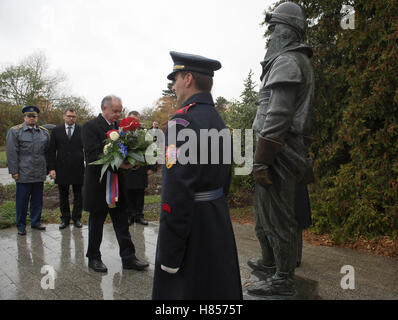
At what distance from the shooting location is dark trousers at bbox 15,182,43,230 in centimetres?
571

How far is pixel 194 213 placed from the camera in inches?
84.0

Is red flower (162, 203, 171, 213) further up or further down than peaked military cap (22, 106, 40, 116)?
further down

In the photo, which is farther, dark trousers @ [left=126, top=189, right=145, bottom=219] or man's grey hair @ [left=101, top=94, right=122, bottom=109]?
dark trousers @ [left=126, top=189, right=145, bottom=219]

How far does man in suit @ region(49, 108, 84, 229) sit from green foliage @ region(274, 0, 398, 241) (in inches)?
190

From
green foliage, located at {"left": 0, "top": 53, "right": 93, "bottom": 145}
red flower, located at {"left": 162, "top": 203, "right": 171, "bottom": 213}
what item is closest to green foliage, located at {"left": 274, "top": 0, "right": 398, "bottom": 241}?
red flower, located at {"left": 162, "top": 203, "right": 171, "bottom": 213}

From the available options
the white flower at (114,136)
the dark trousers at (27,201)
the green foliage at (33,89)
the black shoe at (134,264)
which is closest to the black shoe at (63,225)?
the dark trousers at (27,201)

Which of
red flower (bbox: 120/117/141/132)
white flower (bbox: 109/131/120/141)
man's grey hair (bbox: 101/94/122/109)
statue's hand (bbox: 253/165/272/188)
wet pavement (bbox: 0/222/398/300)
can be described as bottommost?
wet pavement (bbox: 0/222/398/300)

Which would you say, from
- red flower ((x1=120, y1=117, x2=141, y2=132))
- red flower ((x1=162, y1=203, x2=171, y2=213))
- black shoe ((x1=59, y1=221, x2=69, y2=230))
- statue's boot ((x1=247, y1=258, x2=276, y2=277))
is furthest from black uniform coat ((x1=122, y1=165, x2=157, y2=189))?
red flower ((x1=162, y1=203, x2=171, y2=213))

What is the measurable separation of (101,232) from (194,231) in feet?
7.89

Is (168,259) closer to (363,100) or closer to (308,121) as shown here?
(308,121)

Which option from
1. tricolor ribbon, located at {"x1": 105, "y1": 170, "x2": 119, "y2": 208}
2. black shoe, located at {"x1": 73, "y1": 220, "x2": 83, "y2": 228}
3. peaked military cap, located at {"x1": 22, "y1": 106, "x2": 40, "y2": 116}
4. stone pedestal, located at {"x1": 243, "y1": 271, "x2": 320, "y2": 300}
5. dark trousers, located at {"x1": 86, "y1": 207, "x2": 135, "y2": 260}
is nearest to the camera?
stone pedestal, located at {"x1": 243, "y1": 271, "x2": 320, "y2": 300}

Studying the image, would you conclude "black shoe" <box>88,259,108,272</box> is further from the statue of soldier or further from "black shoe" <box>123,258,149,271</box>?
the statue of soldier

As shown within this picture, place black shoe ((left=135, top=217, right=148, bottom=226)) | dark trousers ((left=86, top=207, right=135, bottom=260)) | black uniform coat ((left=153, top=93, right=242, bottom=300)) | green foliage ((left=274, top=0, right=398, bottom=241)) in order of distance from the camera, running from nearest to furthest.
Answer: black uniform coat ((left=153, top=93, right=242, bottom=300)) < dark trousers ((left=86, top=207, right=135, bottom=260)) < green foliage ((left=274, top=0, right=398, bottom=241)) < black shoe ((left=135, top=217, right=148, bottom=226))
